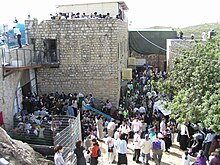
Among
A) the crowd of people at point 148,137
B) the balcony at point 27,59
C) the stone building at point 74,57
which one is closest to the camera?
the crowd of people at point 148,137

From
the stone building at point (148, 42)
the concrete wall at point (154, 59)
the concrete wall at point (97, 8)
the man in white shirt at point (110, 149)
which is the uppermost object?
the concrete wall at point (97, 8)

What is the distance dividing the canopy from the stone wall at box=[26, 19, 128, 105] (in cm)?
1044

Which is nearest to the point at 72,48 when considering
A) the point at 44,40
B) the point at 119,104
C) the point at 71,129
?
the point at 44,40

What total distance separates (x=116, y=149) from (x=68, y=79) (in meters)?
7.48

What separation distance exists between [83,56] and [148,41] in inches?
465

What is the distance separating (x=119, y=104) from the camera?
17.0m

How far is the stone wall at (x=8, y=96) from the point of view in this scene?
448 inches

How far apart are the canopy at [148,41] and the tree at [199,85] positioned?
13468 millimetres

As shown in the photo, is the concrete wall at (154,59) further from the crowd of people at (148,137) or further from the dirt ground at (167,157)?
the dirt ground at (167,157)

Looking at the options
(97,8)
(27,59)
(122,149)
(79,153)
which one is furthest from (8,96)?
(97,8)

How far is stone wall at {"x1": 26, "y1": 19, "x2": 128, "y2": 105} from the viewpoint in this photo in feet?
50.4

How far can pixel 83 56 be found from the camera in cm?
1577

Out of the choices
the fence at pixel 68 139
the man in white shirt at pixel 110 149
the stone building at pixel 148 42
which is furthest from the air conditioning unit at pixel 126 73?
the man in white shirt at pixel 110 149

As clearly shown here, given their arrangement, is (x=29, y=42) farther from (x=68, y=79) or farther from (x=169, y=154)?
(x=169, y=154)
